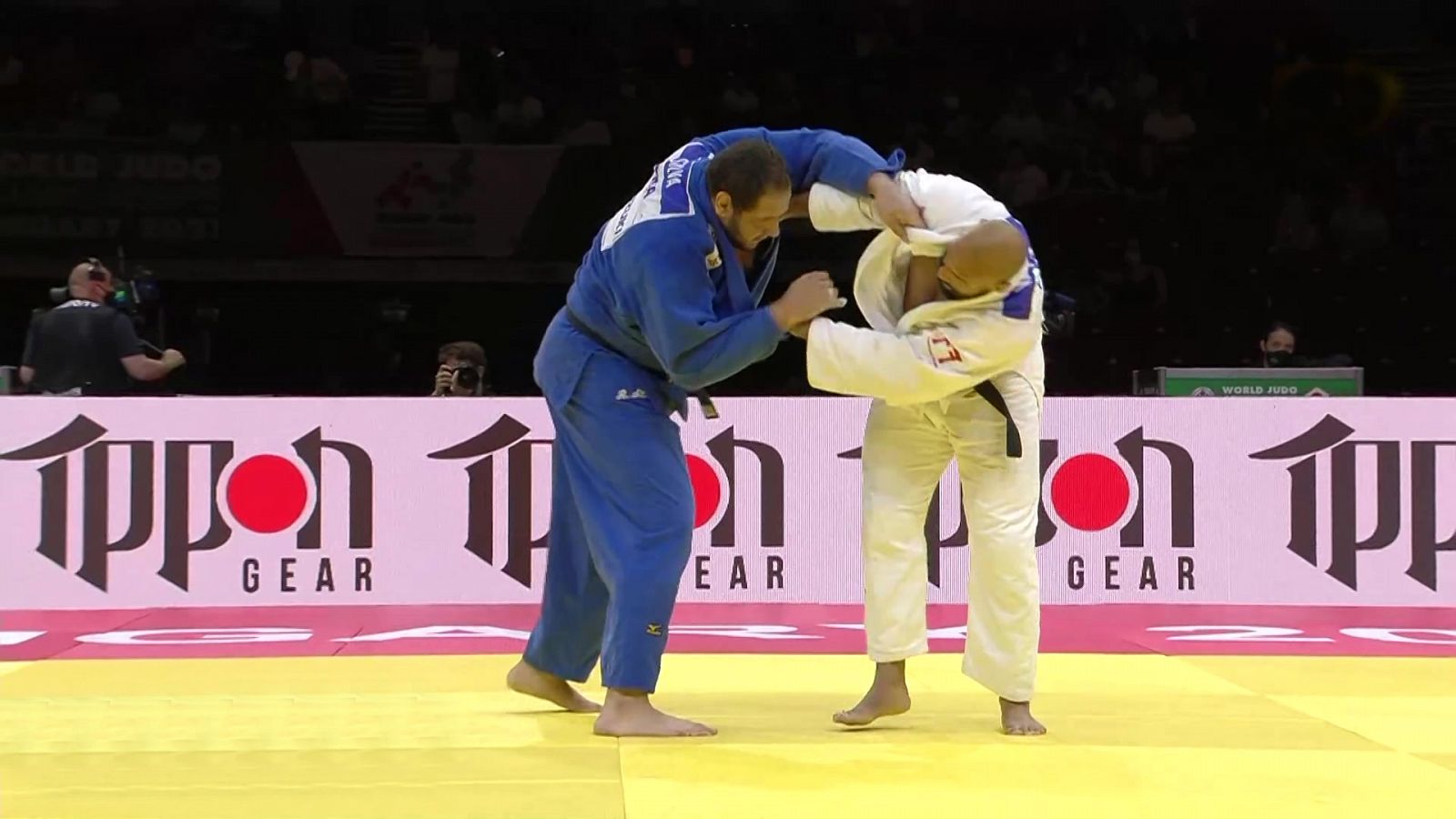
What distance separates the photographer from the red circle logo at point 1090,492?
727 cm

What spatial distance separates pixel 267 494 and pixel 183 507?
0.37 meters

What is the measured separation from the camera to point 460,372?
8047mm

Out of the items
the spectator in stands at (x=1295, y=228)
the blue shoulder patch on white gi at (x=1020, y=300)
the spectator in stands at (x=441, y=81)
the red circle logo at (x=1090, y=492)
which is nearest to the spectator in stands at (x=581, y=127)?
the spectator in stands at (x=441, y=81)

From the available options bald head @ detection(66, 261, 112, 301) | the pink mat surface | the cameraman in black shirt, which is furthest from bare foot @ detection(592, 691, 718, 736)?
bald head @ detection(66, 261, 112, 301)

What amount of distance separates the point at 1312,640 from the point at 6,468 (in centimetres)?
575

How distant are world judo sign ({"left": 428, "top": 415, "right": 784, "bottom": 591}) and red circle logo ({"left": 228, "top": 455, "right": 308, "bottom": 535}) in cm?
63

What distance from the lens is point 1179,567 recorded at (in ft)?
23.8

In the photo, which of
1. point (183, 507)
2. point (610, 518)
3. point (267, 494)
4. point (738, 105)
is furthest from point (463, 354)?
point (738, 105)

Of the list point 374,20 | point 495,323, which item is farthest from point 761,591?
point 374,20

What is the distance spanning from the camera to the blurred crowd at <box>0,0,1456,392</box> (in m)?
12.5

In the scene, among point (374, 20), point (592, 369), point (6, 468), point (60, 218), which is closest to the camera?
point (592, 369)

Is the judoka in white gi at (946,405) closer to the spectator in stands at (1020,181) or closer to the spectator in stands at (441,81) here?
the spectator in stands at (1020,181)

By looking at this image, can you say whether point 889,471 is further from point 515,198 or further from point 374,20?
point 374,20

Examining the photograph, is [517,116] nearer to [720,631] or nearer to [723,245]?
[720,631]
